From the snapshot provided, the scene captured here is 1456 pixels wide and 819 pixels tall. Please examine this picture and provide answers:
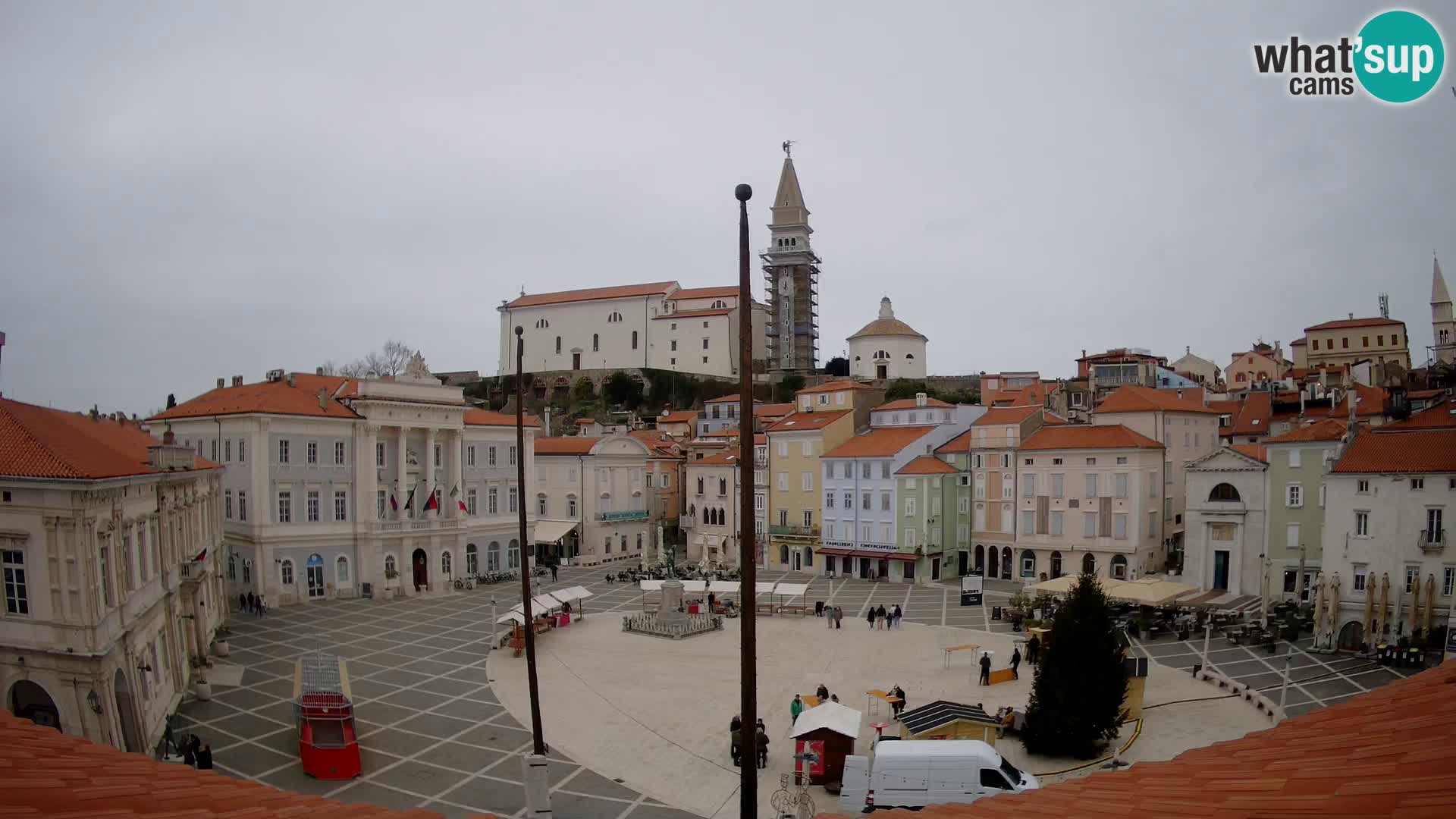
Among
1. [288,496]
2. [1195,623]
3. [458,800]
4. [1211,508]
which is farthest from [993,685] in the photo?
[288,496]

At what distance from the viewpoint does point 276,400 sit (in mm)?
44656

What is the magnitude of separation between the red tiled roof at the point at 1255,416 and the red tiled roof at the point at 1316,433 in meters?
17.4

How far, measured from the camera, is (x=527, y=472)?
5694cm

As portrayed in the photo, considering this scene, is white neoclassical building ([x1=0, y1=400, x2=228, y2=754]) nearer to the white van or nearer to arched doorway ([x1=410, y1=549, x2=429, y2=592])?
the white van

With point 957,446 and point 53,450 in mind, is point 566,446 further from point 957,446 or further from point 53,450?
point 53,450

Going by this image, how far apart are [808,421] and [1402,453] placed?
33.8 m

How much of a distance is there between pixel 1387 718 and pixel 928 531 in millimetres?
45826

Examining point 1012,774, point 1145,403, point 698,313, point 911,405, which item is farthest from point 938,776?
point 698,313

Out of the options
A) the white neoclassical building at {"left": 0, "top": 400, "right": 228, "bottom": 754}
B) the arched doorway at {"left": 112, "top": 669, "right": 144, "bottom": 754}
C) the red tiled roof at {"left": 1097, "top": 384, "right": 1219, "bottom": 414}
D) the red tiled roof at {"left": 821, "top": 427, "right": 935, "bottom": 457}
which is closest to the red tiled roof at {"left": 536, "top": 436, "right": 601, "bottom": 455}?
the red tiled roof at {"left": 821, "top": 427, "right": 935, "bottom": 457}

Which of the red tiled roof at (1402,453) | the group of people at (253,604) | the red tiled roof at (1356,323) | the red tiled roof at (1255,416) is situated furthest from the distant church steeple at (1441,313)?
the group of people at (253,604)

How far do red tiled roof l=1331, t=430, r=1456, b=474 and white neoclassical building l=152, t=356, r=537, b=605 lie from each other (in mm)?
34529

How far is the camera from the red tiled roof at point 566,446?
207 ft

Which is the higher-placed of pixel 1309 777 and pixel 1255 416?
pixel 1255 416

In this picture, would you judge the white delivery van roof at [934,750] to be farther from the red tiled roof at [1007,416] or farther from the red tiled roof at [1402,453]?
the red tiled roof at [1007,416]
